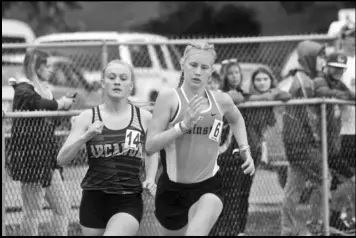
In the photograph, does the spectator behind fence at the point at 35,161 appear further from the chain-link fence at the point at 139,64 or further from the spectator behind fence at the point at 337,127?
the chain-link fence at the point at 139,64

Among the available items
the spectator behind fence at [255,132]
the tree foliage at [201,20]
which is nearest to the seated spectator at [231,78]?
the spectator behind fence at [255,132]

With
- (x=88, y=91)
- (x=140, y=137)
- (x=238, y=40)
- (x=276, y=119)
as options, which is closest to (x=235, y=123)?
(x=140, y=137)

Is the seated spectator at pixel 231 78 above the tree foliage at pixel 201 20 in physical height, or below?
below

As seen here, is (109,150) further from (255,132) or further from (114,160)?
(255,132)

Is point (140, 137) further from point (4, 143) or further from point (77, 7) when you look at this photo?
point (77, 7)

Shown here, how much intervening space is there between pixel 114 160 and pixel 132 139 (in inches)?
8.4

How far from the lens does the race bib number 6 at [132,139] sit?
727 cm

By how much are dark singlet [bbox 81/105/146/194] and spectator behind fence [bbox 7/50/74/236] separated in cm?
171

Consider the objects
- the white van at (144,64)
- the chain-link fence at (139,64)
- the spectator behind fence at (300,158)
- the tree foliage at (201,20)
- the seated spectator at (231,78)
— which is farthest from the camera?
the tree foliage at (201,20)

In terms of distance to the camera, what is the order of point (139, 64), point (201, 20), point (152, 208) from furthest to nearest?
point (201, 20) < point (139, 64) < point (152, 208)

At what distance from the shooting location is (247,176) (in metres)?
9.48

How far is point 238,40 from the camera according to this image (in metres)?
10.2

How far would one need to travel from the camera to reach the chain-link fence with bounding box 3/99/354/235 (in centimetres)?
894

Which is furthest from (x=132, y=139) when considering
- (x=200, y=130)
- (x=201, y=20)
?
(x=201, y=20)
